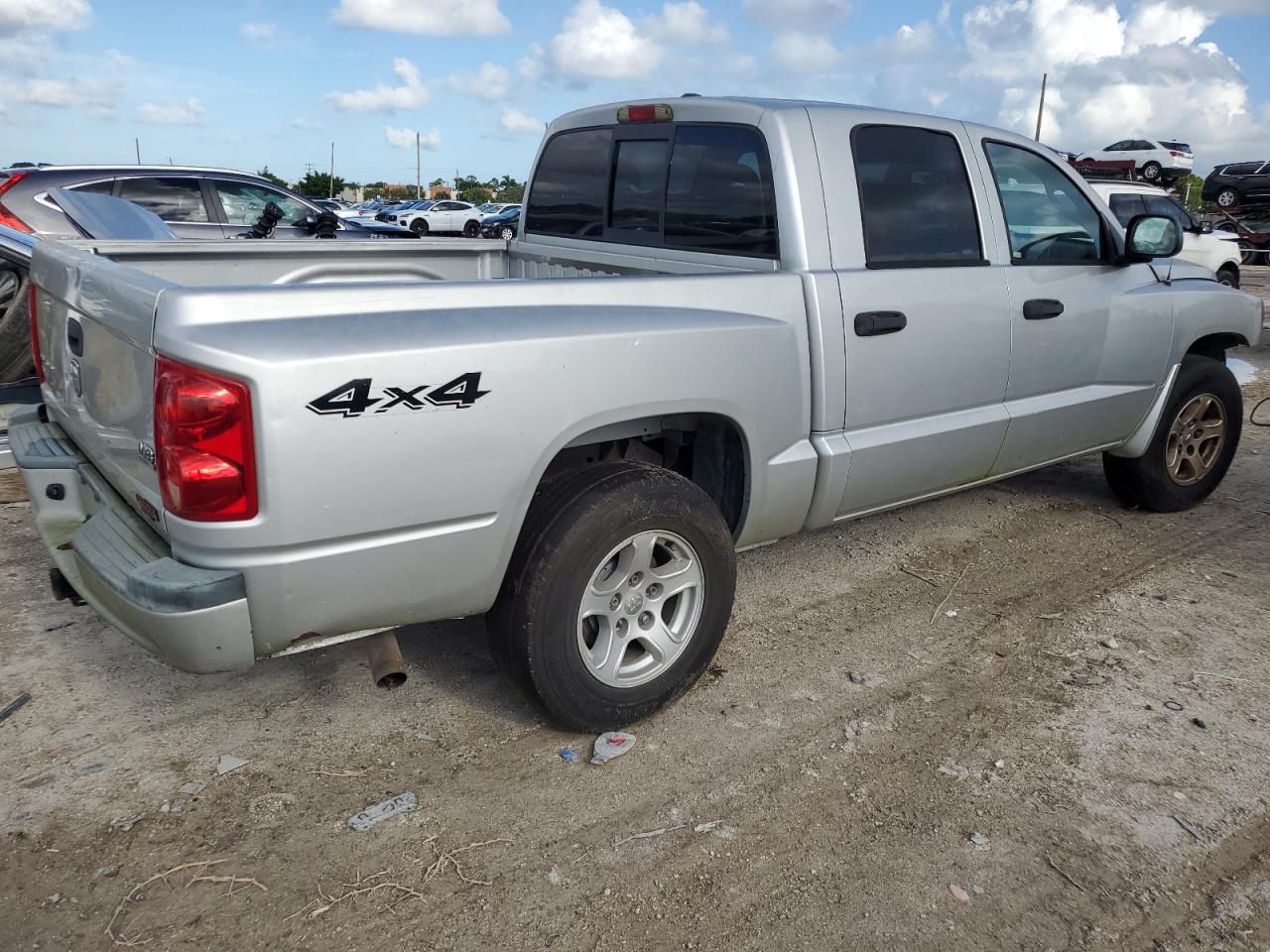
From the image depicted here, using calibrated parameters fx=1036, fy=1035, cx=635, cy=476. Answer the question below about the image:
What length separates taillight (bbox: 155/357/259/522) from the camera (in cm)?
228

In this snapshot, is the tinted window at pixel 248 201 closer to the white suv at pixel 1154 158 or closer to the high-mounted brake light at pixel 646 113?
the high-mounted brake light at pixel 646 113

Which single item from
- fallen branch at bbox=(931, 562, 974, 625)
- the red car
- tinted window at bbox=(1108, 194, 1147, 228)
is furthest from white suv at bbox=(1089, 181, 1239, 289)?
fallen branch at bbox=(931, 562, 974, 625)

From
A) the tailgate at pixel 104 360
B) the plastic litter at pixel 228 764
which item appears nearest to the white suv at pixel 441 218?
the tailgate at pixel 104 360

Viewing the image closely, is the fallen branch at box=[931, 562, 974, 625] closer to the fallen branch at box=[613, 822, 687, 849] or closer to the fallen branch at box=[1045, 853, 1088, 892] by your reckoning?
the fallen branch at box=[1045, 853, 1088, 892]

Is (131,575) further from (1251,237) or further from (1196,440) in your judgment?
(1251,237)

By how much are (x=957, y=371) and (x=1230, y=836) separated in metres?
1.78

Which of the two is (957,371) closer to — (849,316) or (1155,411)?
(849,316)

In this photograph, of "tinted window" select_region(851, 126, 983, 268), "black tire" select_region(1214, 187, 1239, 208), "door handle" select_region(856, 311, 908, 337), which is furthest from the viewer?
"black tire" select_region(1214, 187, 1239, 208)

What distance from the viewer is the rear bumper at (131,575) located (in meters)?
2.38

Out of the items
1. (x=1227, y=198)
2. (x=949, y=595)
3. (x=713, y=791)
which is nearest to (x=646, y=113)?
(x=949, y=595)

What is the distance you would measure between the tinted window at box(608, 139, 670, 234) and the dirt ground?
160 cm

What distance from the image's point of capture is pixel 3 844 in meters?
2.64

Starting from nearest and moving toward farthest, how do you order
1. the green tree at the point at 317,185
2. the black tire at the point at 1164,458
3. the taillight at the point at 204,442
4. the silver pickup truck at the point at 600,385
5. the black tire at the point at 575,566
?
the taillight at the point at 204,442 < the silver pickup truck at the point at 600,385 < the black tire at the point at 575,566 < the black tire at the point at 1164,458 < the green tree at the point at 317,185

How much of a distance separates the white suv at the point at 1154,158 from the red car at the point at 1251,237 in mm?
9995
